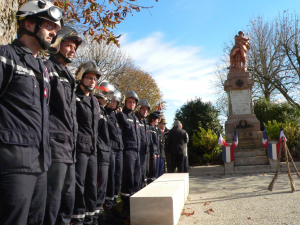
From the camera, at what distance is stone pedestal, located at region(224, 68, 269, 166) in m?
13.6

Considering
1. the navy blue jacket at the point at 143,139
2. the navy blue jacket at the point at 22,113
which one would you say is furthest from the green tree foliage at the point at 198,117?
the navy blue jacket at the point at 22,113

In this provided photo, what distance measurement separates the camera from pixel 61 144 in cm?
297

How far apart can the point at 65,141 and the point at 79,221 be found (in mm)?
1401

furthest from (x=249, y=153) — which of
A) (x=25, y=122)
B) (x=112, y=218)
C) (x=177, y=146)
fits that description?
(x=25, y=122)

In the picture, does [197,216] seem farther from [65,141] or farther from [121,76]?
[121,76]

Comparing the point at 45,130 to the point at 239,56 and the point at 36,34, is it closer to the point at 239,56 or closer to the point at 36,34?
the point at 36,34

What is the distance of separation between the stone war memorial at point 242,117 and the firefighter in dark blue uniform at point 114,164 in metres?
8.30

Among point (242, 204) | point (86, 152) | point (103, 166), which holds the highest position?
point (86, 152)

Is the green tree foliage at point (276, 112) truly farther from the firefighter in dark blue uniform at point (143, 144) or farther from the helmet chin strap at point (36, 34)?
the helmet chin strap at point (36, 34)

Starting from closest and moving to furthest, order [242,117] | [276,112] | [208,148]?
[208,148]
[242,117]
[276,112]

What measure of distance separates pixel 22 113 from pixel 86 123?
186cm

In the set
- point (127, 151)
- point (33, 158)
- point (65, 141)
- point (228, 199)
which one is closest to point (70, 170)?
point (65, 141)

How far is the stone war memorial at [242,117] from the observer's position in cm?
1333

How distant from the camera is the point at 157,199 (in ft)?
Result: 13.9
